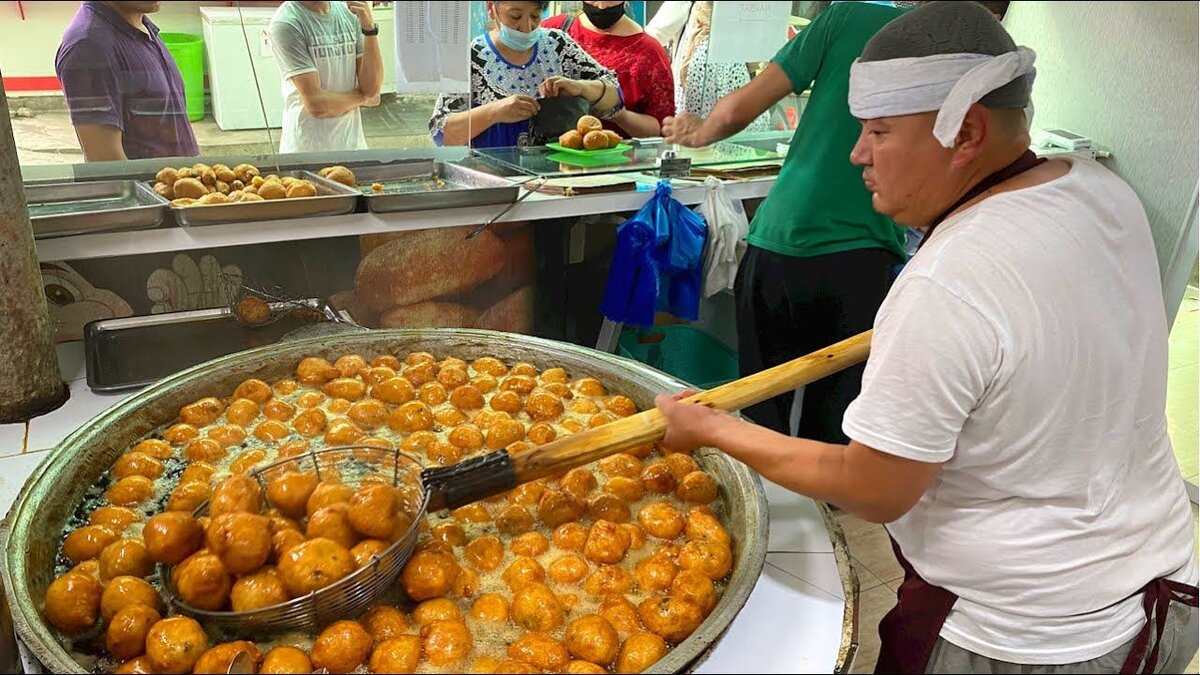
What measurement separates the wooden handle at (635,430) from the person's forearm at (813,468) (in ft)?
0.36

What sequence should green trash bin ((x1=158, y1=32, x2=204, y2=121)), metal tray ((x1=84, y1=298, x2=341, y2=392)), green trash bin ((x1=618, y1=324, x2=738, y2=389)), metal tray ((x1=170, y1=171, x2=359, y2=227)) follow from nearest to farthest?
1. metal tray ((x1=84, y1=298, x2=341, y2=392))
2. metal tray ((x1=170, y1=171, x2=359, y2=227))
3. green trash bin ((x1=158, y1=32, x2=204, y2=121))
4. green trash bin ((x1=618, y1=324, x2=738, y2=389))

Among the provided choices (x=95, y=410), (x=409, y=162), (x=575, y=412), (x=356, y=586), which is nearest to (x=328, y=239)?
(x=409, y=162)

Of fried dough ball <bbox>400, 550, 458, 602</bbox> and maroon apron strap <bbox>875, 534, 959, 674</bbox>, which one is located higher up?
fried dough ball <bbox>400, 550, 458, 602</bbox>

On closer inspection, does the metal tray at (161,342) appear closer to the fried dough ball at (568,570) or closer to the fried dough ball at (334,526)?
the fried dough ball at (334,526)

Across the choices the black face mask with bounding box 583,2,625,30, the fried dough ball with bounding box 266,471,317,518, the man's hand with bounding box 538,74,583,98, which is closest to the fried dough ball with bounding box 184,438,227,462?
the fried dough ball with bounding box 266,471,317,518

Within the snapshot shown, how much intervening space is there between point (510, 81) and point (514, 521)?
3.09 meters

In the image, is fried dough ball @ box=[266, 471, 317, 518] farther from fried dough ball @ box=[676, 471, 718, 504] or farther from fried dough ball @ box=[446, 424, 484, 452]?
fried dough ball @ box=[676, 471, 718, 504]

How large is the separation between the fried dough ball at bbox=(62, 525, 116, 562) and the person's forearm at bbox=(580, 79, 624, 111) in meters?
3.35

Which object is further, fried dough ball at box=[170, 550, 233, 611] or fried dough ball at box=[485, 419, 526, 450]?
fried dough ball at box=[485, 419, 526, 450]

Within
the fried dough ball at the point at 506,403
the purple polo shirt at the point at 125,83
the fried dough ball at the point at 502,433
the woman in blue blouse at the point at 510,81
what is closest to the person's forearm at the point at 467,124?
the woman in blue blouse at the point at 510,81

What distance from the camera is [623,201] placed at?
137 inches

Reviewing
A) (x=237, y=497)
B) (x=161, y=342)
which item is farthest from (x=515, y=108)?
(x=237, y=497)

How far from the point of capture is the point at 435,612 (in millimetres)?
1318

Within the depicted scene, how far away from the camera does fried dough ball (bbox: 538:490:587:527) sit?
5.18ft
